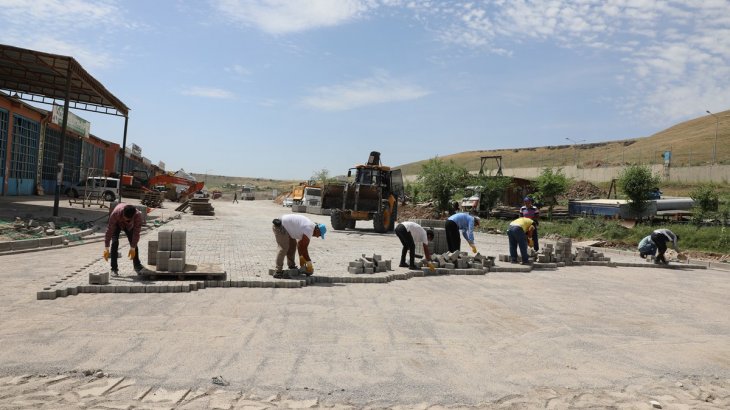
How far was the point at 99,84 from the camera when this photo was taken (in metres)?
20.1

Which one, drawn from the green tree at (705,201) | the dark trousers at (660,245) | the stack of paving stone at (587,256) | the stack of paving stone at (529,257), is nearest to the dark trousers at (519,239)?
the stack of paving stone at (529,257)

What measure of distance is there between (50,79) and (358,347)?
20321 mm

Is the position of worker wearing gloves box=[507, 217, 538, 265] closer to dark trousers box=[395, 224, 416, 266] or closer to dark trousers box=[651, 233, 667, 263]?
dark trousers box=[395, 224, 416, 266]

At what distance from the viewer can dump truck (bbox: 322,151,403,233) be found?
903 inches

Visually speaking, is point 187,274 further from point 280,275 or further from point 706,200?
point 706,200

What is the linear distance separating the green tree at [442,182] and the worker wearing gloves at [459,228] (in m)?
21.6

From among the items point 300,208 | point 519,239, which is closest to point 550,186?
point 300,208

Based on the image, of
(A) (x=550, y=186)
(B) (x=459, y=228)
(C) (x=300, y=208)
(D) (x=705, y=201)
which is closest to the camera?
(B) (x=459, y=228)

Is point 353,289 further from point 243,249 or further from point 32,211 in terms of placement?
point 32,211

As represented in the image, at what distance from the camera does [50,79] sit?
21094 millimetres

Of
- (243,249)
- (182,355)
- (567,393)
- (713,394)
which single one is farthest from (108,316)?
(243,249)

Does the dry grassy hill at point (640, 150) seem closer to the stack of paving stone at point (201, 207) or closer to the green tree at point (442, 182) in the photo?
the green tree at point (442, 182)

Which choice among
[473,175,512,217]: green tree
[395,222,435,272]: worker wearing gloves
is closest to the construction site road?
[395,222,435,272]: worker wearing gloves

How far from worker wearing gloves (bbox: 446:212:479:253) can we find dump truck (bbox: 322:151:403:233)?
956 cm
